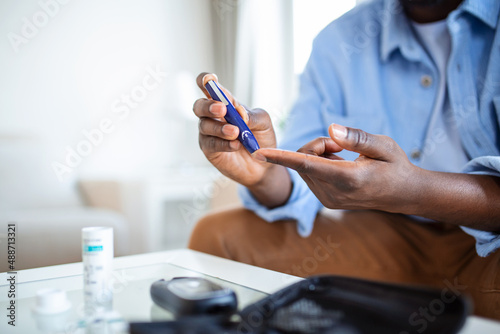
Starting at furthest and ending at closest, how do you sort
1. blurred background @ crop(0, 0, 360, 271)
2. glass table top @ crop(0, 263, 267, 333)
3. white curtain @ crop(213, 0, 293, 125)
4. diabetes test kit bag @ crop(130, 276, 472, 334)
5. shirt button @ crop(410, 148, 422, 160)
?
1. white curtain @ crop(213, 0, 293, 125)
2. blurred background @ crop(0, 0, 360, 271)
3. shirt button @ crop(410, 148, 422, 160)
4. glass table top @ crop(0, 263, 267, 333)
5. diabetes test kit bag @ crop(130, 276, 472, 334)

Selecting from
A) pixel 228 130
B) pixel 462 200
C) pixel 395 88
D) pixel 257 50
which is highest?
pixel 257 50

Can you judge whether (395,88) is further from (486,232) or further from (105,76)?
(105,76)

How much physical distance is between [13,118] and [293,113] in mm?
882

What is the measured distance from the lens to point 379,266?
0.76 metres

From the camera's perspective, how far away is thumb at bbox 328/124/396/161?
1.47ft

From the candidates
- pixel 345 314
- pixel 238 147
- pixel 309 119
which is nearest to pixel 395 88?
pixel 309 119

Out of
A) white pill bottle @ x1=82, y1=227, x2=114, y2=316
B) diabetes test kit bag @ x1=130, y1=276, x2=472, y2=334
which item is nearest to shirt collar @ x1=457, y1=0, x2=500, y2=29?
diabetes test kit bag @ x1=130, y1=276, x2=472, y2=334

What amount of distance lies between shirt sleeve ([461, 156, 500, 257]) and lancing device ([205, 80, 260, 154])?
0.35m

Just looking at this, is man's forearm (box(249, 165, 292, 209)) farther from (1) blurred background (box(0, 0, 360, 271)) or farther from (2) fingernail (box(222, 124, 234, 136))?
(1) blurred background (box(0, 0, 360, 271))

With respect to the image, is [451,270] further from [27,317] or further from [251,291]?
[27,317]

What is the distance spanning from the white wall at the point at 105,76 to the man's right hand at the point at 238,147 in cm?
89

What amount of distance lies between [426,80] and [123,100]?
Answer: 1207mm

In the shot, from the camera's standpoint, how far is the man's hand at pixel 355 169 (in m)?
0.46

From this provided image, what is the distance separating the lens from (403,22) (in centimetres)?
91
